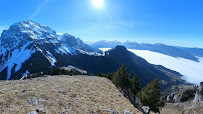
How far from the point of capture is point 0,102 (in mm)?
11859

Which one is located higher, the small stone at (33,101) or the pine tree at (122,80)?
the small stone at (33,101)

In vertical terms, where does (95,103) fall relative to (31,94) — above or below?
below

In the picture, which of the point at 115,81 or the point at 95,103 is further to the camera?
the point at 115,81

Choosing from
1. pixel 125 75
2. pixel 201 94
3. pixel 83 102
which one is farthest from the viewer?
pixel 201 94

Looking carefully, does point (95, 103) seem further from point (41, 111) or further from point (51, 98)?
point (41, 111)

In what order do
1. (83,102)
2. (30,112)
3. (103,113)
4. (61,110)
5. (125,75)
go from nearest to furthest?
(30,112) < (61,110) < (103,113) < (83,102) < (125,75)

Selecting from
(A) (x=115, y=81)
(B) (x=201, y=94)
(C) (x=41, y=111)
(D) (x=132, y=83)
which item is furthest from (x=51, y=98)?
(B) (x=201, y=94)

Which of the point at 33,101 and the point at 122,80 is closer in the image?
the point at 33,101

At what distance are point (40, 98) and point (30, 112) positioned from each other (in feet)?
11.5

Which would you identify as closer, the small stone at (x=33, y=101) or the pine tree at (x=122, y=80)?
the small stone at (x=33, y=101)

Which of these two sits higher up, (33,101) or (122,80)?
(33,101)

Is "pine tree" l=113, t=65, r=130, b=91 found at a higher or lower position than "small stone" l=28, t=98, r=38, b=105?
lower

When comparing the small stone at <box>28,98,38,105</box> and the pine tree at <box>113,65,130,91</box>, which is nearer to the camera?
the small stone at <box>28,98,38,105</box>

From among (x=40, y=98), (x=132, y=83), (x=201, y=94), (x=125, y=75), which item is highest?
(x=40, y=98)
